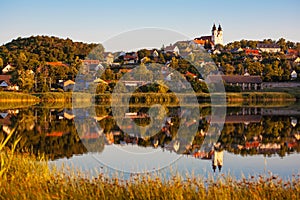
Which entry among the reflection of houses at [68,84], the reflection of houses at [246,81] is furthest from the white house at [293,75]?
the reflection of houses at [68,84]

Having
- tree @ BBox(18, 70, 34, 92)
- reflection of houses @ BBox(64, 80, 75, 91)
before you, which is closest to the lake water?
tree @ BBox(18, 70, 34, 92)

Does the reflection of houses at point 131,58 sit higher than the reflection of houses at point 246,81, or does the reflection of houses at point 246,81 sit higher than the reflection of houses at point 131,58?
the reflection of houses at point 131,58

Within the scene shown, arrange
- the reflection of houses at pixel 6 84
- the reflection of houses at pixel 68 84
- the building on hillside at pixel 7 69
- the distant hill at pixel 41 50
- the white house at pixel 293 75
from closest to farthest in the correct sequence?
the reflection of houses at pixel 68 84 → the reflection of houses at pixel 6 84 → the white house at pixel 293 75 → the building on hillside at pixel 7 69 → the distant hill at pixel 41 50

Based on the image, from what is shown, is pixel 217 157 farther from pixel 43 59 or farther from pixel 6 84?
pixel 43 59

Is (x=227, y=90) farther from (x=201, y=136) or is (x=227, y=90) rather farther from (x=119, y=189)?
(x=119, y=189)

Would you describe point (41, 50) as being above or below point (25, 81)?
above

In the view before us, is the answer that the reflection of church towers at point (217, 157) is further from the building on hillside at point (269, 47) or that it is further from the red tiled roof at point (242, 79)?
the building on hillside at point (269, 47)

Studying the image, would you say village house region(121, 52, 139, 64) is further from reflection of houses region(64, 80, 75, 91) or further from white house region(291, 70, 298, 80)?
white house region(291, 70, 298, 80)

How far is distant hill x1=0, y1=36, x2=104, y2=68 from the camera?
69.0 meters

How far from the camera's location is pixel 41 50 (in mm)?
79375

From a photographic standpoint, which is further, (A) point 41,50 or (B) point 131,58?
(A) point 41,50

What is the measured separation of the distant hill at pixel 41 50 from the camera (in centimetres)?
6900

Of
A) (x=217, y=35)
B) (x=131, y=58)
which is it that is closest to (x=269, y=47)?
(x=217, y=35)

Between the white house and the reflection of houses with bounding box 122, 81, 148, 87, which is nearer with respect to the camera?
the reflection of houses with bounding box 122, 81, 148, 87
